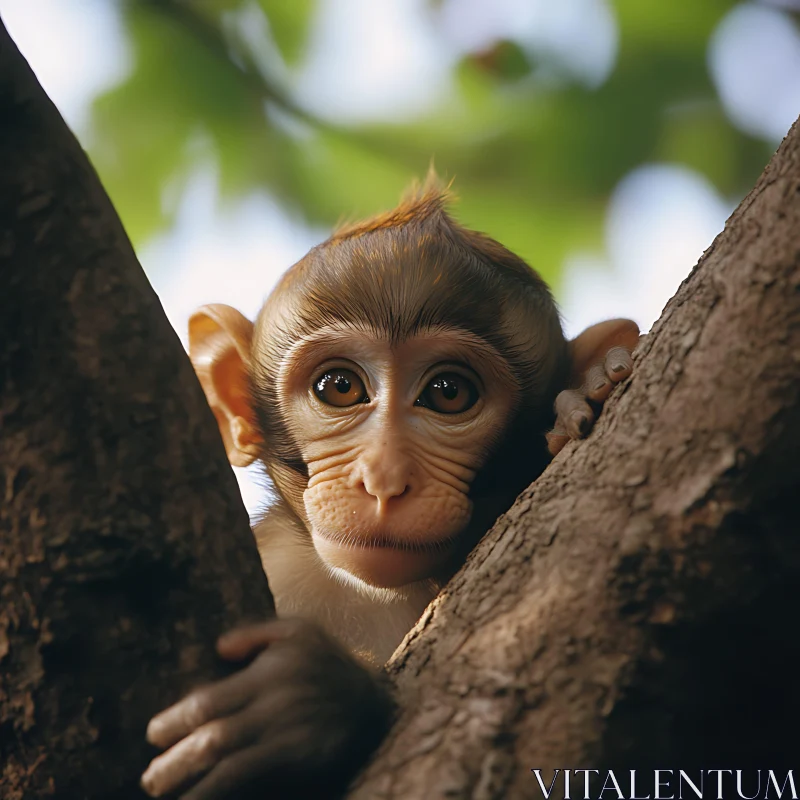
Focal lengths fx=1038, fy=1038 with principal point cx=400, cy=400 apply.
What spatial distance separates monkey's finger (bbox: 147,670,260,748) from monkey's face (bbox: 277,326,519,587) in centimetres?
126

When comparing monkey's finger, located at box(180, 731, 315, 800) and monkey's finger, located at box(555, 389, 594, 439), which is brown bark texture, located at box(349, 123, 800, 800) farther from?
monkey's finger, located at box(555, 389, 594, 439)

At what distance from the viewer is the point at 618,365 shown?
2.64m

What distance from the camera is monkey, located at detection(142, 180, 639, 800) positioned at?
314cm

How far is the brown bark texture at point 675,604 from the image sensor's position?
1678 mm

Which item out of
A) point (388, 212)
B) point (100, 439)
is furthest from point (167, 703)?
point (388, 212)

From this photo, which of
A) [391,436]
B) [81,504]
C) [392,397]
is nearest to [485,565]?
[81,504]

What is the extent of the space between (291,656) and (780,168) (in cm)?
124

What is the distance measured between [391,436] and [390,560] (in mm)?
387

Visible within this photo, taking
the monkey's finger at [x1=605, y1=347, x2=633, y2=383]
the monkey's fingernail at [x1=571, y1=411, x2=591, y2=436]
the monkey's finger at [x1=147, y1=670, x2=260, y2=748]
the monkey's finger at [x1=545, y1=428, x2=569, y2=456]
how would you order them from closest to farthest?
the monkey's finger at [x1=147, y1=670, x2=260, y2=748] → the monkey's fingernail at [x1=571, y1=411, x2=591, y2=436] → the monkey's finger at [x1=605, y1=347, x2=633, y2=383] → the monkey's finger at [x1=545, y1=428, x2=569, y2=456]

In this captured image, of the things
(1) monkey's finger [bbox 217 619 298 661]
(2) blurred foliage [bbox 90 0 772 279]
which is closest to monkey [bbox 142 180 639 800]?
(1) monkey's finger [bbox 217 619 298 661]

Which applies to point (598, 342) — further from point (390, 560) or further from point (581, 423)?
point (581, 423)

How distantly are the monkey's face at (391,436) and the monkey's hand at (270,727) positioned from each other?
3.90 ft

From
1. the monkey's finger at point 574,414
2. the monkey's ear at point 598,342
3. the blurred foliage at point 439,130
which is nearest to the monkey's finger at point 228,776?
the monkey's finger at point 574,414

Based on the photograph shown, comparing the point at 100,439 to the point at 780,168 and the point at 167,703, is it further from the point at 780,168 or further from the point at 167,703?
the point at 780,168
